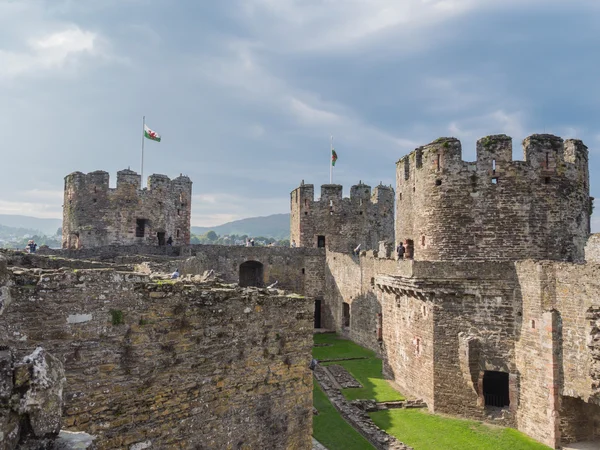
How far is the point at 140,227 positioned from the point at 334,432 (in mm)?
19070

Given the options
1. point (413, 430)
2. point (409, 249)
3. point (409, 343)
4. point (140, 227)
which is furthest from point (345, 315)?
point (413, 430)

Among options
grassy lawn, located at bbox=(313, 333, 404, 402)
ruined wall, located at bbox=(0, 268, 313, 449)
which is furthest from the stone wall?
ruined wall, located at bbox=(0, 268, 313, 449)

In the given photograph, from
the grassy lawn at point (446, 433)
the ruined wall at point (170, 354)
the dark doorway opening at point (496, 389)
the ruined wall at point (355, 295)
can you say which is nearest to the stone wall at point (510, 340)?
the grassy lawn at point (446, 433)

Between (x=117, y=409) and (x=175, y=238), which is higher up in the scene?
(x=175, y=238)

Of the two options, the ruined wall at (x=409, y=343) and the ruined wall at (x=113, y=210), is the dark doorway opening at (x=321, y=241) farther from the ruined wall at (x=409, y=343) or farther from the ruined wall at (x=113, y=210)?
the ruined wall at (x=409, y=343)

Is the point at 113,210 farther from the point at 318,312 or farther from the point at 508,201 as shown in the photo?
the point at 508,201

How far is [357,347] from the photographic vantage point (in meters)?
25.4

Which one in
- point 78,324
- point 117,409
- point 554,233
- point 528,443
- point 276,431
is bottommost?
point 528,443

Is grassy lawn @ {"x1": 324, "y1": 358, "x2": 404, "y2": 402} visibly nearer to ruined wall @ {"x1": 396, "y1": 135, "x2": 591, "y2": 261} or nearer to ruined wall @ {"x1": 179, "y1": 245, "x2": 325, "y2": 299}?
ruined wall @ {"x1": 396, "y1": 135, "x2": 591, "y2": 261}

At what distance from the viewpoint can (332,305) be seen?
3030cm

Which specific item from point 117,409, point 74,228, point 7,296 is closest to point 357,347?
point 74,228

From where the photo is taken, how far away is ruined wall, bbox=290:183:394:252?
32969 mm

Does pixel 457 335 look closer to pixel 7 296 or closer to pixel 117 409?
pixel 117 409

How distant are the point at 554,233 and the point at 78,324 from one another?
51.1ft
